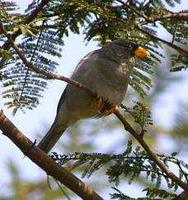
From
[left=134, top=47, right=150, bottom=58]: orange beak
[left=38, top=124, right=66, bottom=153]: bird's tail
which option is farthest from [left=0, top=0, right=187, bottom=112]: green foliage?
[left=38, top=124, right=66, bottom=153]: bird's tail

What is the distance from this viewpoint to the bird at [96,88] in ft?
11.9

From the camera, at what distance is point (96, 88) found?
3.63 meters

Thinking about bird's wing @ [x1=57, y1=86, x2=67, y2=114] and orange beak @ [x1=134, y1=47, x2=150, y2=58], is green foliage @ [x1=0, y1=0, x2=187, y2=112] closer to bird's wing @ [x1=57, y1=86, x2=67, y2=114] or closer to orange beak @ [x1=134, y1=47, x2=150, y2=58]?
orange beak @ [x1=134, y1=47, x2=150, y2=58]

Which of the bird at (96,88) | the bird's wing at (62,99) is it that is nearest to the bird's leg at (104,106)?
the bird at (96,88)

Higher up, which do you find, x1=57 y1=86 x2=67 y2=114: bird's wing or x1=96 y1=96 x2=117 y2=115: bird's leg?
x1=96 y1=96 x2=117 y2=115: bird's leg

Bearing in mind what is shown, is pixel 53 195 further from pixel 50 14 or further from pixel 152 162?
pixel 50 14

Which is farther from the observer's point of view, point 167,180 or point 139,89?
point 139,89

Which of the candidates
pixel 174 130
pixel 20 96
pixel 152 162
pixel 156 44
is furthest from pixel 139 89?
pixel 174 130

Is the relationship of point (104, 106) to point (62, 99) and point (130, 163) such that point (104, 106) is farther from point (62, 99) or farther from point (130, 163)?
point (130, 163)

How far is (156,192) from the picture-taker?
2.43 m

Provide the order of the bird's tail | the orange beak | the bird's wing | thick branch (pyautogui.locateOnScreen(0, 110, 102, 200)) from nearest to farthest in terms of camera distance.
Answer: thick branch (pyautogui.locateOnScreen(0, 110, 102, 200)) → the orange beak → the bird's tail → the bird's wing

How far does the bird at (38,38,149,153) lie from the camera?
3.63 m

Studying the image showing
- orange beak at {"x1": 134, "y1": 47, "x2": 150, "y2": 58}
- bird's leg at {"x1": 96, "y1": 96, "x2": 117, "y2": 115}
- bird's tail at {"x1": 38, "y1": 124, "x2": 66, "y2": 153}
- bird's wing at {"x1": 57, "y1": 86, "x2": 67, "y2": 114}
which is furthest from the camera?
bird's wing at {"x1": 57, "y1": 86, "x2": 67, "y2": 114}

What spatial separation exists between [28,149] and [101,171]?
2.53 ft
